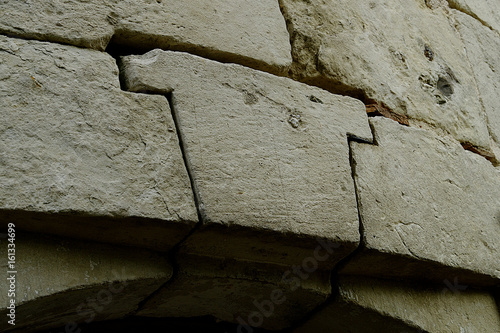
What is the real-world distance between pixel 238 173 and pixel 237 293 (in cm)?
43

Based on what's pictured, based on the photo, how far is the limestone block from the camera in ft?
5.24

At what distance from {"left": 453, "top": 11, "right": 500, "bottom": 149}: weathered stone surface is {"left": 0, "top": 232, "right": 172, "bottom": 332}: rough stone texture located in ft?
5.57

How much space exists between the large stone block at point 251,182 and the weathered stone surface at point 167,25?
0.09 meters

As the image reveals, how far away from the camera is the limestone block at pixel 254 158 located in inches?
62.9

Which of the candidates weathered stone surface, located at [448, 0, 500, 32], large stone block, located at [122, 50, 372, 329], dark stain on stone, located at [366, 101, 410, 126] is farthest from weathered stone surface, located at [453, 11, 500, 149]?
large stone block, located at [122, 50, 372, 329]

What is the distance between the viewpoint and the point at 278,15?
2.11 meters

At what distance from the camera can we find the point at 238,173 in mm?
1643

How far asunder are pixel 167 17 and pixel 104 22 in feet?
0.71

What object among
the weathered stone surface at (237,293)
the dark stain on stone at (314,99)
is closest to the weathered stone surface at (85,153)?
the weathered stone surface at (237,293)

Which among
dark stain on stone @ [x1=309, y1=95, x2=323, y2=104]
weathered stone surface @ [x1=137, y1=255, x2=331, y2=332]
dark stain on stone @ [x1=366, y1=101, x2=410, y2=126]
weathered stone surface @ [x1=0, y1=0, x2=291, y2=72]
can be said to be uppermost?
weathered stone surface @ [x1=0, y1=0, x2=291, y2=72]

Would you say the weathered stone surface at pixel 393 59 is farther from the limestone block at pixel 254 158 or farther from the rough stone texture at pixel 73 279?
the rough stone texture at pixel 73 279

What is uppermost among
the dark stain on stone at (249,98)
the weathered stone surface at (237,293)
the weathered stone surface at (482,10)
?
the weathered stone surface at (482,10)

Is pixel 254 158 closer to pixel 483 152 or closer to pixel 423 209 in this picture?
pixel 423 209

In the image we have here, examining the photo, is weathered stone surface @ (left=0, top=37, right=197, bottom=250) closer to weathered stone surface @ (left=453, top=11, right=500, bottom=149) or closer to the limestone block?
the limestone block
